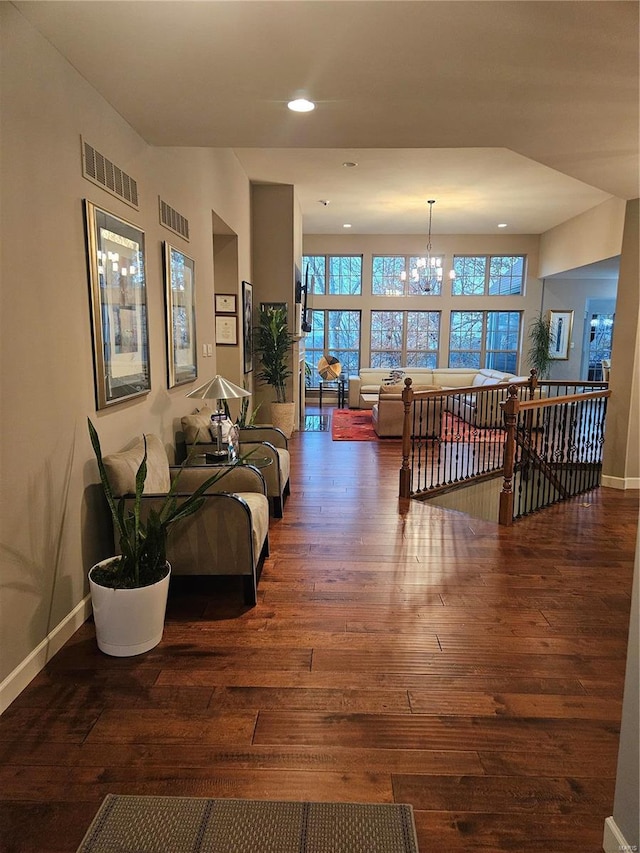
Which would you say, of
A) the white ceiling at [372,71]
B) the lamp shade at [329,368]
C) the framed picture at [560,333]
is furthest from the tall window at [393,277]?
the white ceiling at [372,71]

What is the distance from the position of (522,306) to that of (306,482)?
7841mm

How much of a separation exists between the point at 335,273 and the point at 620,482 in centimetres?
777

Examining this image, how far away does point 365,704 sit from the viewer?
2156mm

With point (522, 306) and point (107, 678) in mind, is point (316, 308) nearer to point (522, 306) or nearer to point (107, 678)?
point (522, 306)

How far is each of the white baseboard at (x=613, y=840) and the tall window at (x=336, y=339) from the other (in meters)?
10.6

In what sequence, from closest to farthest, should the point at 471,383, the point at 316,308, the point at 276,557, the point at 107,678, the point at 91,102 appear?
the point at 107,678 → the point at 91,102 → the point at 276,557 → the point at 471,383 → the point at 316,308

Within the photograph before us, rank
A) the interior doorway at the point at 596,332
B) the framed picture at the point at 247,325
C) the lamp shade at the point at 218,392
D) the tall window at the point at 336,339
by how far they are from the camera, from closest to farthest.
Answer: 1. the lamp shade at the point at 218,392
2. the framed picture at the point at 247,325
3. the interior doorway at the point at 596,332
4. the tall window at the point at 336,339

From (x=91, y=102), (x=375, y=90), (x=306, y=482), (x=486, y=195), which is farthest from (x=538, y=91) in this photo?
(x=486, y=195)

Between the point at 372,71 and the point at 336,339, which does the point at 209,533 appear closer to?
the point at 372,71

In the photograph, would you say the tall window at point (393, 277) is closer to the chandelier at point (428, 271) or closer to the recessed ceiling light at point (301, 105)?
the chandelier at point (428, 271)

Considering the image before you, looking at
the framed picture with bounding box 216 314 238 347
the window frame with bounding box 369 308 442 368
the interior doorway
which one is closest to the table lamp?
the framed picture with bounding box 216 314 238 347

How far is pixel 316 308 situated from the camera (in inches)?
461

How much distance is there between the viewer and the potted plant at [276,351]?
7523 millimetres

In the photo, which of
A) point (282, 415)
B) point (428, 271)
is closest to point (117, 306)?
point (282, 415)
